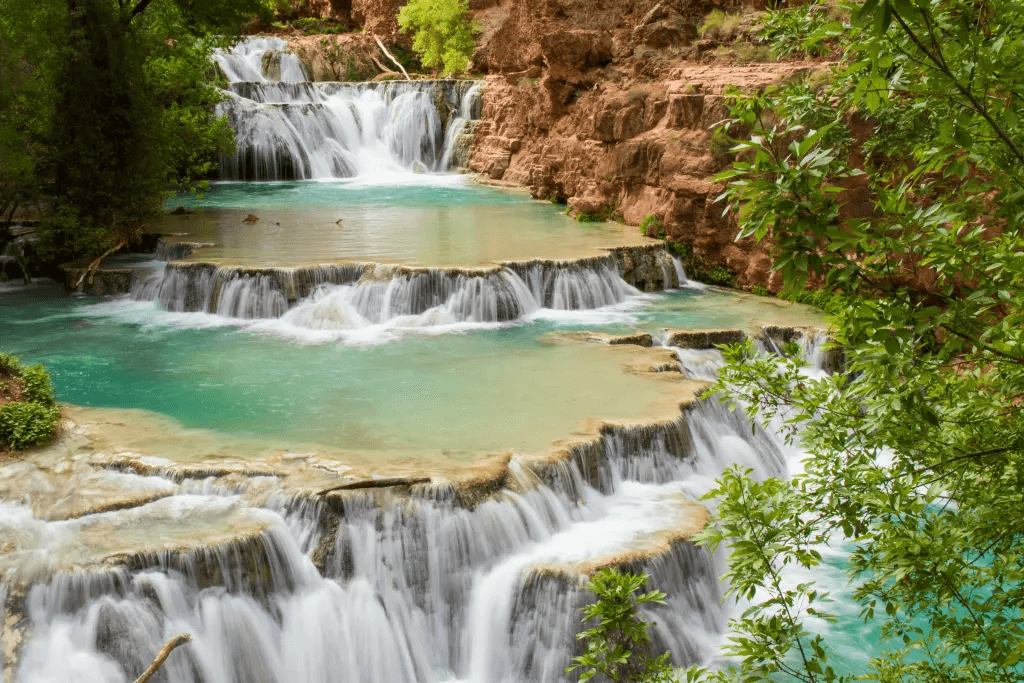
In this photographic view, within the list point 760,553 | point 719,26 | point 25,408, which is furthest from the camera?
point 719,26

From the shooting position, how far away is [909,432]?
3.62 meters

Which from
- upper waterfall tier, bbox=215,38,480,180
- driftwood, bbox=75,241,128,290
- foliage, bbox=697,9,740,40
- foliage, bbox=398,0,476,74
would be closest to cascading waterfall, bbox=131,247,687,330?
driftwood, bbox=75,241,128,290

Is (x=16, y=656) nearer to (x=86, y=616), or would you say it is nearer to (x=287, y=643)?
(x=86, y=616)

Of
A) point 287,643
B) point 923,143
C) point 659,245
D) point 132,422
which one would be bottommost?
point 287,643

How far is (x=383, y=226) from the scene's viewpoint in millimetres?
20281

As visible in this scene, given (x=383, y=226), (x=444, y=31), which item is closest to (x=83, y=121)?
(x=383, y=226)

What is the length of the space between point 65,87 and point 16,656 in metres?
12.0

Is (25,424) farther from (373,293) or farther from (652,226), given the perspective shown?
Result: (652,226)

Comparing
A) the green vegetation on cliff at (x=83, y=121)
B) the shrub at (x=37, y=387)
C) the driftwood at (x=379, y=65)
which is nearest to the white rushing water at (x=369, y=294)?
the green vegetation on cliff at (x=83, y=121)

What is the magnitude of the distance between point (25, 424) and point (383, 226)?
37.4 ft

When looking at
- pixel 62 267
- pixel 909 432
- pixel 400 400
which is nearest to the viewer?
pixel 909 432

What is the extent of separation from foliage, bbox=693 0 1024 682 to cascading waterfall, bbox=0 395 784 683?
4.22m

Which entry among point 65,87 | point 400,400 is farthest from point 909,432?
point 65,87

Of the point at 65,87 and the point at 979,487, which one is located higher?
the point at 65,87
